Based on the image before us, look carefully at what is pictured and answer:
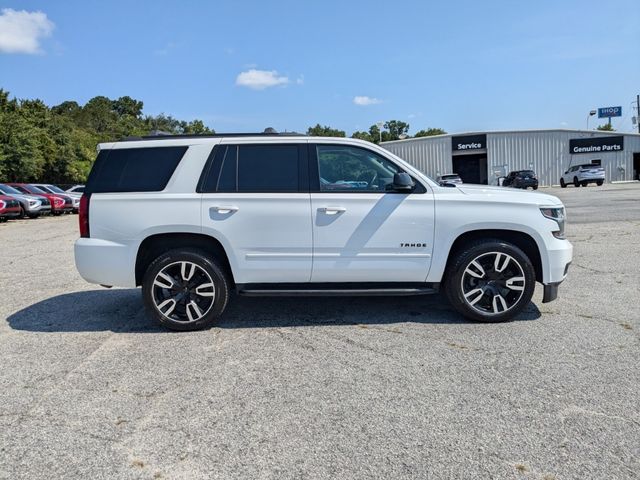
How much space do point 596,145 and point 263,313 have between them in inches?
2056

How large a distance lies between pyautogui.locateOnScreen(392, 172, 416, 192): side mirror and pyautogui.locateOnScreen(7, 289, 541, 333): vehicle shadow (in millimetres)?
1398

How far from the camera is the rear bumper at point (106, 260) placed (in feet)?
16.7

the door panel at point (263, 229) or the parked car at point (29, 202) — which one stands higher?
the parked car at point (29, 202)

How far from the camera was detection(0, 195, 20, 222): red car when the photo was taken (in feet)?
70.0

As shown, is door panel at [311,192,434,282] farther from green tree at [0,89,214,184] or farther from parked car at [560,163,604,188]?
parked car at [560,163,604,188]

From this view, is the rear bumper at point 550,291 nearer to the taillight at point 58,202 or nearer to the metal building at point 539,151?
the taillight at point 58,202

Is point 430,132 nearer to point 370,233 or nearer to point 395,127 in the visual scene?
point 395,127

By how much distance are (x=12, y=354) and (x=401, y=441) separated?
3.70 meters

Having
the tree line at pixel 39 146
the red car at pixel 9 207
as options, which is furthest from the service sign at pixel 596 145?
the red car at pixel 9 207

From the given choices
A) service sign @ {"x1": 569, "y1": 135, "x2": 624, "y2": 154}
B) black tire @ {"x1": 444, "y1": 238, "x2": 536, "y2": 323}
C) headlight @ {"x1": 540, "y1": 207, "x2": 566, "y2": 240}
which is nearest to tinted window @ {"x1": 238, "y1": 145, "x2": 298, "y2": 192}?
black tire @ {"x1": 444, "y1": 238, "x2": 536, "y2": 323}

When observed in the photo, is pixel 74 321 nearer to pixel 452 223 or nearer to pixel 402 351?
pixel 402 351

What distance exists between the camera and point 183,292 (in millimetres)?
5117

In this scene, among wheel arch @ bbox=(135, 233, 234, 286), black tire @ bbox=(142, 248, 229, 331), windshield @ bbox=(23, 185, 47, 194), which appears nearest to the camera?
black tire @ bbox=(142, 248, 229, 331)

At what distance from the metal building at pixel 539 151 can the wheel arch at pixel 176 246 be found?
45.6 meters
